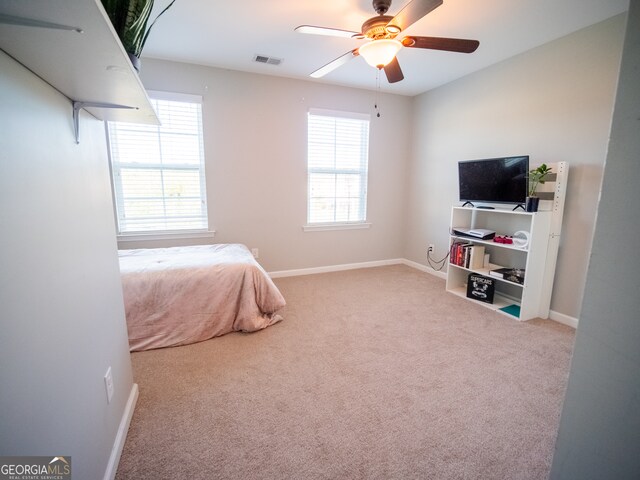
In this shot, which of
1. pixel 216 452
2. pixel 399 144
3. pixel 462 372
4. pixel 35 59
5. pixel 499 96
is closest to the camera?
pixel 35 59

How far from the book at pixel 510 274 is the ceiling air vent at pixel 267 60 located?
130 inches

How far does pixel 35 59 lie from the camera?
2.55ft

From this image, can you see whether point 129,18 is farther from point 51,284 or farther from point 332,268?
point 332,268

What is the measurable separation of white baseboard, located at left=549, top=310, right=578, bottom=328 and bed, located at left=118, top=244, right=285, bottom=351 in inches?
105

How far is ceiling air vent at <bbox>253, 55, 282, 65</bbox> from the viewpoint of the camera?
3.10 metres

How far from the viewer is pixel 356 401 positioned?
1.73 m

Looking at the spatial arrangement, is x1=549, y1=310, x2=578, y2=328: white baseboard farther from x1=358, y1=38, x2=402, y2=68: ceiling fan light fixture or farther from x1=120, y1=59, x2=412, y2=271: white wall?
x1=358, y1=38, x2=402, y2=68: ceiling fan light fixture

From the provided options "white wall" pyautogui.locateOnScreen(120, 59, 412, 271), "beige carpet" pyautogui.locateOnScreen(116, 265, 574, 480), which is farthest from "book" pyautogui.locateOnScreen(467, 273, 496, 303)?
"white wall" pyautogui.locateOnScreen(120, 59, 412, 271)

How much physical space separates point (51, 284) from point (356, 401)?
1.59m

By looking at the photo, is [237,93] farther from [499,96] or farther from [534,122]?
[534,122]

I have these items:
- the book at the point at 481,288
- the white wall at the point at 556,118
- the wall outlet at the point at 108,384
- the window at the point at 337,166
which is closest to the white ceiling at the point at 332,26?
the white wall at the point at 556,118

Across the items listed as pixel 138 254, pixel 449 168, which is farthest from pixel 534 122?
pixel 138 254

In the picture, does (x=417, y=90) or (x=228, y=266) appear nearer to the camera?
(x=228, y=266)

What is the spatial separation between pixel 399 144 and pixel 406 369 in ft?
11.5
